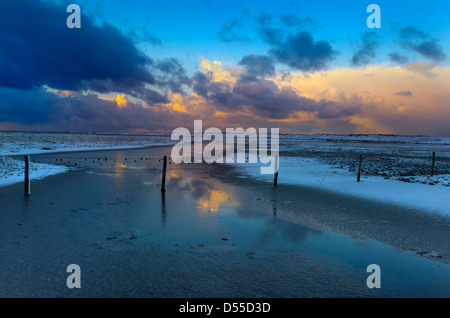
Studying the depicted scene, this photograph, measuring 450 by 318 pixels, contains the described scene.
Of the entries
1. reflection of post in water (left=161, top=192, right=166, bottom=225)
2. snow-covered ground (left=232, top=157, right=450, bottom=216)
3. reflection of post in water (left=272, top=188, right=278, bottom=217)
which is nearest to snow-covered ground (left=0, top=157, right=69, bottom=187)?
reflection of post in water (left=161, top=192, right=166, bottom=225)

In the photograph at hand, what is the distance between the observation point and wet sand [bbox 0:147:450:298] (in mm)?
5543

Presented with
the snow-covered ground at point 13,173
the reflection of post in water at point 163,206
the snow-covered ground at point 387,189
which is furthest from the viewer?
the snow-covered ground at point 13,173

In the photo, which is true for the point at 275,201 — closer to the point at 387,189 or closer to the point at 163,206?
the point at 163,206

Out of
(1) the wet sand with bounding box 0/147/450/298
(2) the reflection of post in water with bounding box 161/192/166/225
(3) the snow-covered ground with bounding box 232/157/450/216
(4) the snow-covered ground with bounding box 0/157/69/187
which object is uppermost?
(4) the snow-covered ground with bounding box 0/157/69/187

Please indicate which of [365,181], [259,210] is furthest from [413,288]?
[365,181]

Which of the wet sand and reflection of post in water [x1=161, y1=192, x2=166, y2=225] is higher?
reflection of post in water [x1=161, y1=192, x2=166, y2=225]

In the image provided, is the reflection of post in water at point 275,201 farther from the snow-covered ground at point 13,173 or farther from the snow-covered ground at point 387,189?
the snow-covered ground at point 13,173

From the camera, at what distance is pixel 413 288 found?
559 cm

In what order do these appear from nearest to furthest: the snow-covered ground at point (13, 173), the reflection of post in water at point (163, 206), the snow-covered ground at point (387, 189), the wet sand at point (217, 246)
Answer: the wet sand at point (217, 246)
the reflection of post in water at point (163, 206)
the snow-covered ground at point (387, 189)
the snow-covered ground at point (13, 173)

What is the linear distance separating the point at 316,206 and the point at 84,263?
9.50 metres

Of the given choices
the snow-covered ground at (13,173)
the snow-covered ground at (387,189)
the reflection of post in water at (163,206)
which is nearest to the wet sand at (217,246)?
the reflection of post in water at (163,206)

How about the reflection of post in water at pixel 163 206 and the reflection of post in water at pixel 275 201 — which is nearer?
the reflection of post in water at pixel 163 206

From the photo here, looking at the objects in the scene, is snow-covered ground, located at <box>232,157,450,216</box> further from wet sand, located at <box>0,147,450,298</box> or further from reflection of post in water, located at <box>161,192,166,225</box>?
reflection of post in water, located at <box>161,192,166,225</box>

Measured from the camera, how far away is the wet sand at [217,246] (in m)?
5.54
